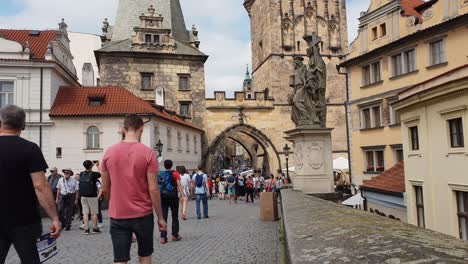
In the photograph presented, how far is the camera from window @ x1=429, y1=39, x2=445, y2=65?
2100cm

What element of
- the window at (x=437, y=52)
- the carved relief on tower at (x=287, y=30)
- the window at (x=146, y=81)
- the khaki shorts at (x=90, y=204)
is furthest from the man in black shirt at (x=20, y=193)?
the carved relief on tower at (x=287, y=30)

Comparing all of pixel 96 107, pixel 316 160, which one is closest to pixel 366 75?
pixel 96 107

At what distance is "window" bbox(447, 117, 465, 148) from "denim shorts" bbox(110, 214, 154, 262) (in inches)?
374

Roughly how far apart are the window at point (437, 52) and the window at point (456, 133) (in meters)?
10.5

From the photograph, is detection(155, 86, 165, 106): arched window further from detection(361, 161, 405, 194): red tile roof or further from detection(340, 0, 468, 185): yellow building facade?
detection(361, 161, 405, 194): red tile roof

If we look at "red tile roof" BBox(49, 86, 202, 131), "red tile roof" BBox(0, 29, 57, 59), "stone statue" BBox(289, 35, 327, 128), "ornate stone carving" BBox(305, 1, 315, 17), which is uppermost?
"ornate stone carving" BBox(305, 1, 315, 17)

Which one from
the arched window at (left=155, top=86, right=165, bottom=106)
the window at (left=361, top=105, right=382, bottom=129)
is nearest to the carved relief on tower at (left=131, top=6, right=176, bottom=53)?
the arched window at (left=155, top=86, right=165, bottom=106)

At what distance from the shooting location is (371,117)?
83.8 feet

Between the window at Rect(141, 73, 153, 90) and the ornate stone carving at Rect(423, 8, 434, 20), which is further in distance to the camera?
the window at Rect(141, 73, 153, 90)

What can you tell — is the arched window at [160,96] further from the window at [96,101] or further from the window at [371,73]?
the window at [371,73]

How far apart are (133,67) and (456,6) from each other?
25.0 m

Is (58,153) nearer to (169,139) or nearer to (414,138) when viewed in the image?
(169,139)

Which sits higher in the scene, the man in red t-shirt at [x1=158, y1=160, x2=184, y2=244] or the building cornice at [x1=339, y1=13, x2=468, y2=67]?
the building cornice at [x1=339, y1=13, x2=468, y2=67]

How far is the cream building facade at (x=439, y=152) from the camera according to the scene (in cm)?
1109
